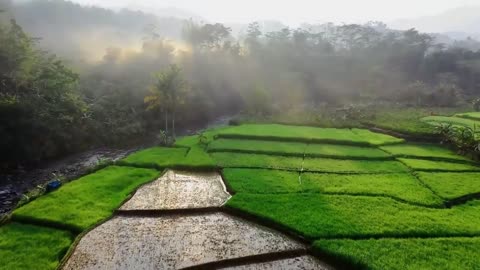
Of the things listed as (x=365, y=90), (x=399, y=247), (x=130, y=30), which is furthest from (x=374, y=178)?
(x=130, y=30)

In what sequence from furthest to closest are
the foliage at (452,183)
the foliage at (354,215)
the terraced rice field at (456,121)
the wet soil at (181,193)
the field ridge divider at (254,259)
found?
the terraced rice field at (456,121) < the foliage at (452,183) < the wet soil at (181,193) < the foliage at (354,215) < the field ridge divider at (254,259)

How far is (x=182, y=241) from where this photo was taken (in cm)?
1341

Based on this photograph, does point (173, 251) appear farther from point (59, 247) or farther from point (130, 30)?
point (130, 30)

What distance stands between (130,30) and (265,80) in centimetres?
5152

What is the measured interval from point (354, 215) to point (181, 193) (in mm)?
8241

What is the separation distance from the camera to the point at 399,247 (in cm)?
1258

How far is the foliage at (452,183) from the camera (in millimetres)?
17750

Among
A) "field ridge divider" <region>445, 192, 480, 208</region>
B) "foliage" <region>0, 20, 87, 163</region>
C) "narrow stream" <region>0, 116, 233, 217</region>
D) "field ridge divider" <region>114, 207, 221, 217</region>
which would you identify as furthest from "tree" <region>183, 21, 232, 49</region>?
"field ridge divider" <region>445, 192, 480, 208</region>

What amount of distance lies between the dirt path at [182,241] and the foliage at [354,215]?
0.90 meters

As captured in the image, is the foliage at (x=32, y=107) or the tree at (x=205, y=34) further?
the tree at (x=205, y=34)

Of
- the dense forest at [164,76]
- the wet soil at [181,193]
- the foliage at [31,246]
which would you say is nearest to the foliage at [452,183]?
the wet soil at [181,193]

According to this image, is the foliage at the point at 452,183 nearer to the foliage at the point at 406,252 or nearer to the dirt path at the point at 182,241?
the foliage at the point at 406,252

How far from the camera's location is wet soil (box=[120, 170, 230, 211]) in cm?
1658

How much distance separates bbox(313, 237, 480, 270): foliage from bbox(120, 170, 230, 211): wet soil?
6.21m
